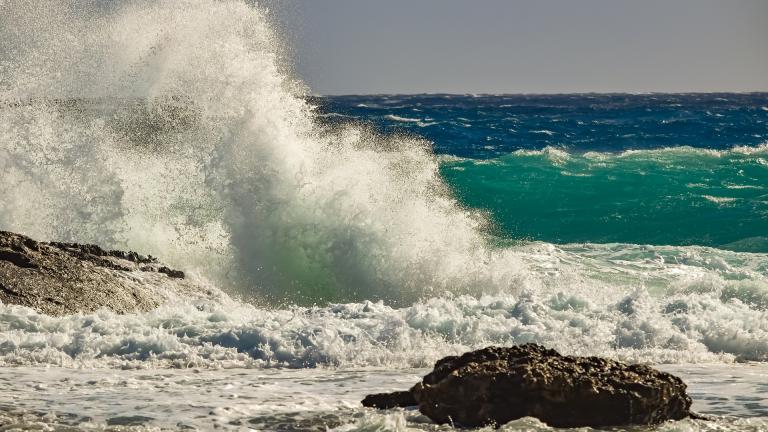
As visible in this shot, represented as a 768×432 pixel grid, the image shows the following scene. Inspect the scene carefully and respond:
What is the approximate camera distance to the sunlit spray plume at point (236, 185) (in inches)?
488

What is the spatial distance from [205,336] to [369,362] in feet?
4.40

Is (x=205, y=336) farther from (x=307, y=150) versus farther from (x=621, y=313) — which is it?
(x=307, y=150)

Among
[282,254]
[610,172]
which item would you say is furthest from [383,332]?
[610,172]

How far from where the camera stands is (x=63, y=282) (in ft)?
29.4

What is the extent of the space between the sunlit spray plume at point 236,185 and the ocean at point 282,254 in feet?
0.10

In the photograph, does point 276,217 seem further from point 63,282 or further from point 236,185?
point 63,282

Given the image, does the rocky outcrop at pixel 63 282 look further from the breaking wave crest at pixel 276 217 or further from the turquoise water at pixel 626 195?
the turquoise water at pixel 626 195

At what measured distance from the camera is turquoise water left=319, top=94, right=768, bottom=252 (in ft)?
67.8

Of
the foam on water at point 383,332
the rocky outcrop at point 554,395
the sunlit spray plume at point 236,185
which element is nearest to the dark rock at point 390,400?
the rocky outcrop at point 554,395

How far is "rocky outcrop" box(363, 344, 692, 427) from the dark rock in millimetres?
258

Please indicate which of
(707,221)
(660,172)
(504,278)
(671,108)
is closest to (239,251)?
(504,278)

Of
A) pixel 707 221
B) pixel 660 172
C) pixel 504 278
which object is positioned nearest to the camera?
pixel 504 278

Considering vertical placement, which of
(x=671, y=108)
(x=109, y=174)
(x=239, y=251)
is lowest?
(x=239, y=251)

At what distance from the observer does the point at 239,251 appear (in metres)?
A: 12.7
